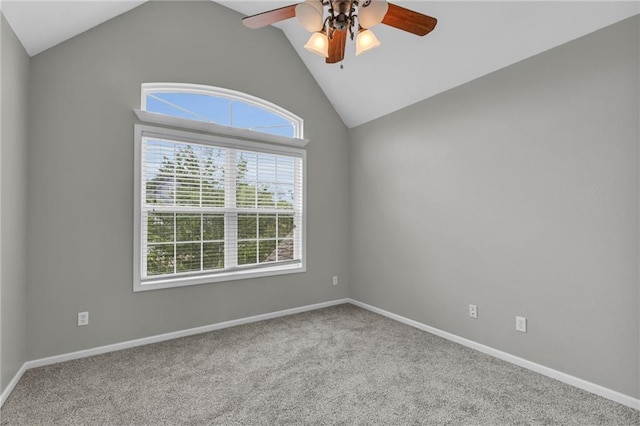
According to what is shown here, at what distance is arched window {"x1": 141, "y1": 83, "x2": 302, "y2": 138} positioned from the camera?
3217 millimetres

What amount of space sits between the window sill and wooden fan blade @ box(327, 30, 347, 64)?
243 centimetres

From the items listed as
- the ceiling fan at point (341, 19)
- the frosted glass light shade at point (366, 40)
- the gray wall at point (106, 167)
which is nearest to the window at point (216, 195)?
the gray wall at point (106, 167)

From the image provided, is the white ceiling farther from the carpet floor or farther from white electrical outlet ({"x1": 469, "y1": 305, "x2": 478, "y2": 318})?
the carpet floor

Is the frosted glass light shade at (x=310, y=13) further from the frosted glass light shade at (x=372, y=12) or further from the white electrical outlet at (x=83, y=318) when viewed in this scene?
the white electrical outlet at (x=83, y=318)

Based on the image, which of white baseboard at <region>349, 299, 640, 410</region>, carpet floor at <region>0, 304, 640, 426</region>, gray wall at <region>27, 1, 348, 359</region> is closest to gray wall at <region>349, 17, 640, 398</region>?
white baseboard at <region>349, 299, 640, 410</region>

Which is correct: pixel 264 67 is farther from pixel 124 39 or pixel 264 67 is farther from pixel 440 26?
pixel 440 26

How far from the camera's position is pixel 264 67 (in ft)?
12.4

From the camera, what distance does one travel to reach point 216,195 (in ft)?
11.5

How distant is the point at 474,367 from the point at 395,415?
0.99 m

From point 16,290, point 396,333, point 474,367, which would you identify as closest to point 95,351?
point 16,290

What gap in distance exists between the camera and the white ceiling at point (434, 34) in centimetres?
217

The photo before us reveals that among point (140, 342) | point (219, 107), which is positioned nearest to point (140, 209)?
point (140, 342)

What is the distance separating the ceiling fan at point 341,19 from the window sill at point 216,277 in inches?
95.9

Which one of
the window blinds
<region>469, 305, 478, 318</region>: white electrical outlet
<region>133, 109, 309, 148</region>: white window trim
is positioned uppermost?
<region>133, 109, 309, 148</region>: white window trim
